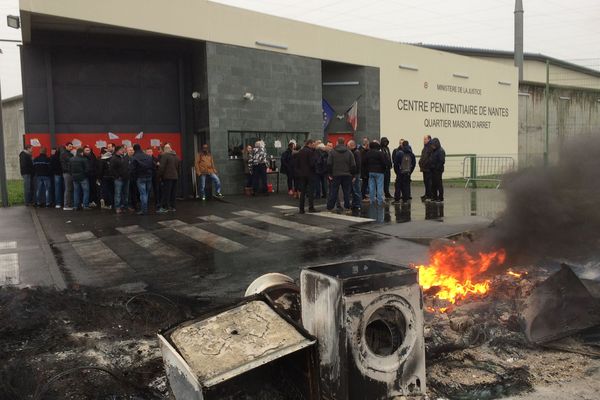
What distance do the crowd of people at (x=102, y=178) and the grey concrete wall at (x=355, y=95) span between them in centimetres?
936

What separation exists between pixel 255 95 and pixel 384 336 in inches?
577

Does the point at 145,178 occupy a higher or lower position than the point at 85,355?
higher

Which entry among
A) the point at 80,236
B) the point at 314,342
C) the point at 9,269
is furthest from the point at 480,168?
the point at 314,342

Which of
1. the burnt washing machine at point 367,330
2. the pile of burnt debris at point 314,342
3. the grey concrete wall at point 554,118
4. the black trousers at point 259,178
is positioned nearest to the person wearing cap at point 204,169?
the black trousers at point 259,178

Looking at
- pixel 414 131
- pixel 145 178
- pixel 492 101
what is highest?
pixel 492 101

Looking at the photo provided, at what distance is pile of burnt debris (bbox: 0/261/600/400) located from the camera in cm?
311

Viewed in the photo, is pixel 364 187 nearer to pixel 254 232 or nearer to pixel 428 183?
pixel 428 183

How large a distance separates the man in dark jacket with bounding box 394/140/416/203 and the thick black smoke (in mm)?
6637

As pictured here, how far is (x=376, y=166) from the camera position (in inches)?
501

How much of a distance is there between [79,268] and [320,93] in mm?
13324

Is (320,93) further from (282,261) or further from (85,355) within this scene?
(85,355)

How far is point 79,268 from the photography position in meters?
7.45

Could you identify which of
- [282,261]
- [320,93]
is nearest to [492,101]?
[320,93]

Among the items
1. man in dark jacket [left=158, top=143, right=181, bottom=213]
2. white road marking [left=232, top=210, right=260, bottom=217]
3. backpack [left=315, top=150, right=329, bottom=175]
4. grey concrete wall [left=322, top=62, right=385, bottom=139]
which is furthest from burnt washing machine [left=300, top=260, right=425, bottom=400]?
grey concrete wall [left=322, top=62, right=385, bottom=139]
